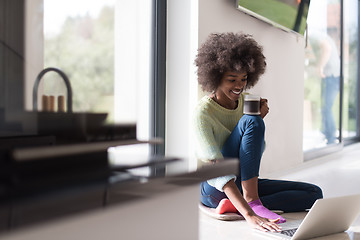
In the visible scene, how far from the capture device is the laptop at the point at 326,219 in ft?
4.48

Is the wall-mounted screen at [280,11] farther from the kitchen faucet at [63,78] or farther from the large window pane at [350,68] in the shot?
the large window pane at [350,68]

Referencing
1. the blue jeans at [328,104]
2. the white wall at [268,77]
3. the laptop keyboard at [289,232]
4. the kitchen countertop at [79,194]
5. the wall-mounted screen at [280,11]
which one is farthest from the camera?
the blue jeans at [328,104]

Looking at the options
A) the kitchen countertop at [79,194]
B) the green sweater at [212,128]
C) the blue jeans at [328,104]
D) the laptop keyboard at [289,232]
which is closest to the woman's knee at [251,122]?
the green sweater at [212,128]

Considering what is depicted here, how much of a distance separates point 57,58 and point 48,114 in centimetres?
8

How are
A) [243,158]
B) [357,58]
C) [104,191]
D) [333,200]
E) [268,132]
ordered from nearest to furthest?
[104,191], [333,200], [243,158], [268,132], [357,58]

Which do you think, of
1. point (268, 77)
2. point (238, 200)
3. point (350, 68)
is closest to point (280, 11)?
point (268, 77)

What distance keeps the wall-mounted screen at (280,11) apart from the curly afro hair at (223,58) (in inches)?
17.4

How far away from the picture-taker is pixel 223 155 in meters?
1.83

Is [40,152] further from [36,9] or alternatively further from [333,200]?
[333,200]

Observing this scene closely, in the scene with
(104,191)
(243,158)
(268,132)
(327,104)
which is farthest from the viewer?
(327,104)

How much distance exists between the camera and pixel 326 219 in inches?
56.8

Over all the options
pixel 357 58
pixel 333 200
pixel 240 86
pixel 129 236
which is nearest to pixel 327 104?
pixel 357 58

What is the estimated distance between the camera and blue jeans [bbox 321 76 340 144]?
4188 mm

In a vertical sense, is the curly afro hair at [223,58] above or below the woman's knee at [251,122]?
above
